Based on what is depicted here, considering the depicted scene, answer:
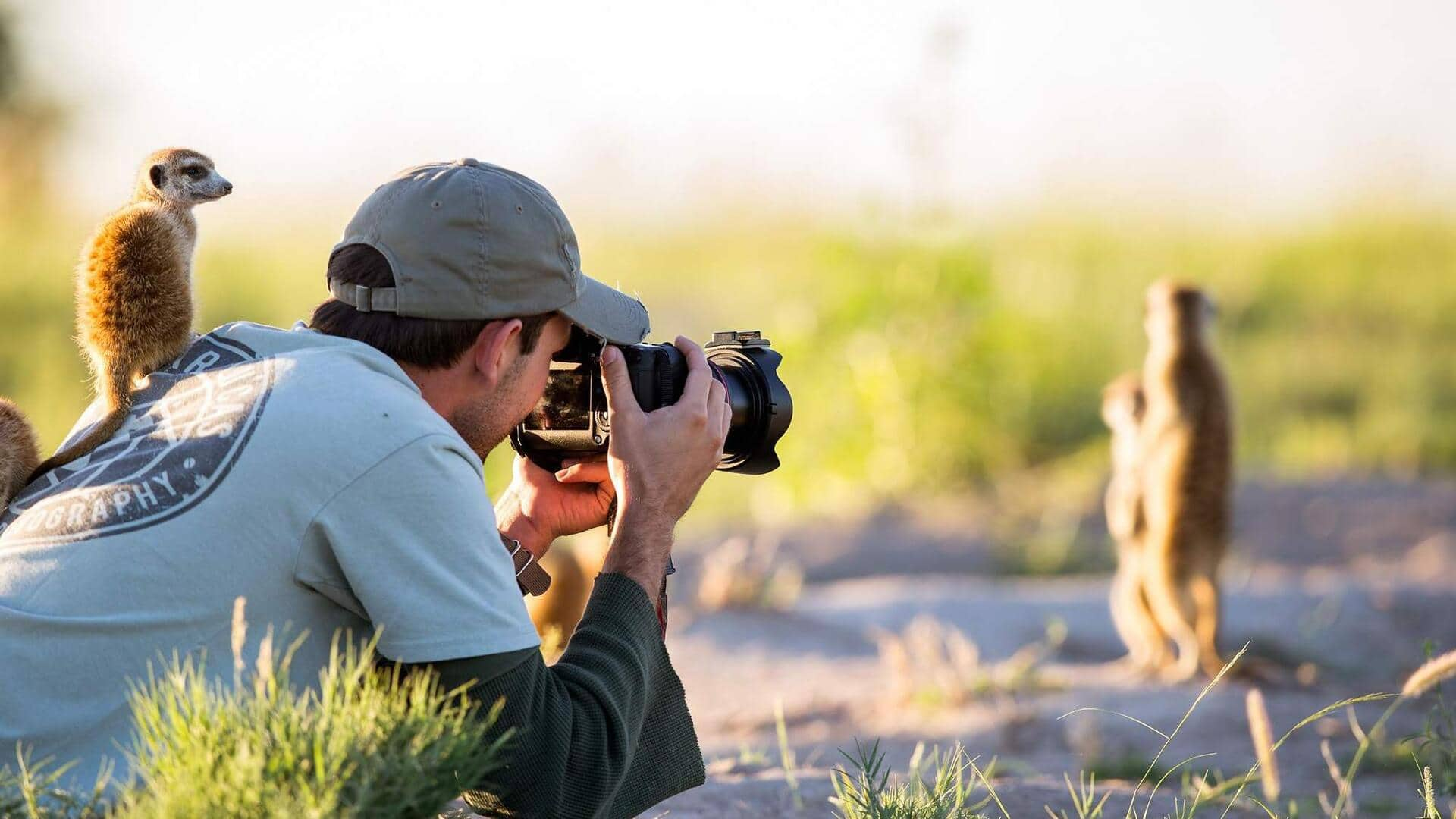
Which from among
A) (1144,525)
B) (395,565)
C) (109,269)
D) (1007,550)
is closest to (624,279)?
(1007,550)

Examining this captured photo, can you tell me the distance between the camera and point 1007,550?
918cm

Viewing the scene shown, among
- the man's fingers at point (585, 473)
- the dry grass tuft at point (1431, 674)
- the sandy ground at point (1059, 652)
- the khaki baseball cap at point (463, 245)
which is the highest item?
the khaki baseball cap at point (463, 245)

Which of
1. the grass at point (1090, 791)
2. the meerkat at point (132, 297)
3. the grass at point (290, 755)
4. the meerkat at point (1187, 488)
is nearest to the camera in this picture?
the grass at point (290, 755)

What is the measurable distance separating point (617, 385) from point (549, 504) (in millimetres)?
523

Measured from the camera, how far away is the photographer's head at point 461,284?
2305mm

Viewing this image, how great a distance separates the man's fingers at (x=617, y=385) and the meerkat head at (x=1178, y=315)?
4.51 metres

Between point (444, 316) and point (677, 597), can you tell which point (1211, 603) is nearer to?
point (677, 597)

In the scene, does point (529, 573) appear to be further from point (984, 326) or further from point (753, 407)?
point (984, 326)

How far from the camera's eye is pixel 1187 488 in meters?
6.05

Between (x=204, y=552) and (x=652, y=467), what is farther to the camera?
(x=652, y=467)

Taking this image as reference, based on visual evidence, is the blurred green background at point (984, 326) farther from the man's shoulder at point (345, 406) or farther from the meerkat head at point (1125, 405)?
the man's shoulder at point (345, 406)

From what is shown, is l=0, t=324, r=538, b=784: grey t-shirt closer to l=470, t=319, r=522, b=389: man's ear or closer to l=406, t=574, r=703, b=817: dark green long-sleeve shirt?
l=406, t=574, r=703, b=817: dark green long-sleeve shirt

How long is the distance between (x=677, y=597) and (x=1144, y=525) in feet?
9.34

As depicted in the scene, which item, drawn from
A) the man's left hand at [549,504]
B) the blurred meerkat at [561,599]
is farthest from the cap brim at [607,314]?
the blurred meerkat at [561,599]
